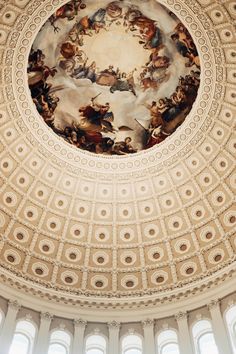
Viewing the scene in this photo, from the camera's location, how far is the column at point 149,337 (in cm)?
2550

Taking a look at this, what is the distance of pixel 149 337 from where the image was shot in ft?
85.6

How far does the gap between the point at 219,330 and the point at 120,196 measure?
1045cm

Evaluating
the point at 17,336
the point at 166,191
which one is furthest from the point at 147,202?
the point at 17,336

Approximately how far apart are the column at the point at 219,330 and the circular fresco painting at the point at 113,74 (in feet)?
35.2

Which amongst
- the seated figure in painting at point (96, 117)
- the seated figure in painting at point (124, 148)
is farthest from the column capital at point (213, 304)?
the seated figure in painting at point (96, 117)

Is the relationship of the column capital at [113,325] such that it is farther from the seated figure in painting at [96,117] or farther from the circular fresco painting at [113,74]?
the seated figure in painting at [96,117]

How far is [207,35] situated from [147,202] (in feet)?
32.1

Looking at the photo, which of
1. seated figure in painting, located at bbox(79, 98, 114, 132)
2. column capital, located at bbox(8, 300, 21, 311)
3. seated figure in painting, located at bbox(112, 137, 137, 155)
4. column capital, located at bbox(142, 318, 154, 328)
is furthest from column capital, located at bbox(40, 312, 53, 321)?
seated figure in painting, located at bbox(79, 98, 114, 132)

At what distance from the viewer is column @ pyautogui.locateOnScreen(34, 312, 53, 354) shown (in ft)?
81.4

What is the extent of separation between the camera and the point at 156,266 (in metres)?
30.2

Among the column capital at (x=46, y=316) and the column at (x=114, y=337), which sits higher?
the column capital at (x=46, y=316)

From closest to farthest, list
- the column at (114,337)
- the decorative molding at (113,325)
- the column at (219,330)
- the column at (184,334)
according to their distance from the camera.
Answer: the column at (219,330)
the column at (184,334)
the column at (114,337)
the decorative molding at (113,325)

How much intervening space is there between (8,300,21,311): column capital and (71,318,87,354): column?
2839mm

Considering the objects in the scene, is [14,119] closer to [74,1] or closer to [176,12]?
[74,1]
